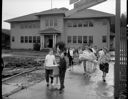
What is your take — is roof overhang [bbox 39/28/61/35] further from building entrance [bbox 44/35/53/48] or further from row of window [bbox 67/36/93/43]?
row of window [bbox 67/36/93/43]

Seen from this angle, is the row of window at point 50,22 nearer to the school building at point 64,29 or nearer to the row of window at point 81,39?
the school building at point 64,29

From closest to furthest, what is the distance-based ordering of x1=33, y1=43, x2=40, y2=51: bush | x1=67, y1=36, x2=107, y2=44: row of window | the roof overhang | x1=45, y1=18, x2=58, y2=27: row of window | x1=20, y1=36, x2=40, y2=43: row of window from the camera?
x1=67, y1=36, x2=107, y2=44: row of window
the roof overhang
x1=45, y1=18, x2=58, y2=27: row of window
x1=33, y1=43, x2=40, y2=51: bush
x1=20, y1=36, x2=40, y2=43: row of window

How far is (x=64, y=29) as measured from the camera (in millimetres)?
33156

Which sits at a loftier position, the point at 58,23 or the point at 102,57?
the point at 58,23

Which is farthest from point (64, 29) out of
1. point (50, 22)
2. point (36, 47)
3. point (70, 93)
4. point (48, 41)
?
point (70, 93)

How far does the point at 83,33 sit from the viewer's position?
105 ft

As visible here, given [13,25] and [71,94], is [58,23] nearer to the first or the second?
[13,25]

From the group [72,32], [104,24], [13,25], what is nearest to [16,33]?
[13,25]

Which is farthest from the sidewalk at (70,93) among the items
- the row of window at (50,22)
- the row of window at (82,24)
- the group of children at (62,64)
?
the row of window at (50,22)

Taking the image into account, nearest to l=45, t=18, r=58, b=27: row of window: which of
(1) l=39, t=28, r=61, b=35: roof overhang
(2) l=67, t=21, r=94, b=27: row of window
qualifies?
(1) l=39, t=28, r=61, b=35: roof overhang

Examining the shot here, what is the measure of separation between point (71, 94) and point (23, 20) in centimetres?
3214

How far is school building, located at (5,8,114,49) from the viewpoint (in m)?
30.9

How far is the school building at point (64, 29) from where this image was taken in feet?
101

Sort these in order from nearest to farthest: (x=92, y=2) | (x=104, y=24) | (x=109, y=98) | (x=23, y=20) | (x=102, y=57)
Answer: (x=92, y=2) < (x=109, y=98) < (x=102, y=57) < (x=104, y=24) < (x=23, y=20)
